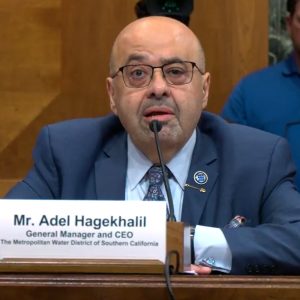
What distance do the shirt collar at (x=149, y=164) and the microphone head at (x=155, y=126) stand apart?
0.14m

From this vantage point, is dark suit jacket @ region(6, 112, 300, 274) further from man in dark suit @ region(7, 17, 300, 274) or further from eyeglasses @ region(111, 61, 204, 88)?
eyeglasses @ region(111, 61, 204, 88)

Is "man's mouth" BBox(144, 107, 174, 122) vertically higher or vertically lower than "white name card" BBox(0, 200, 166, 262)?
higher

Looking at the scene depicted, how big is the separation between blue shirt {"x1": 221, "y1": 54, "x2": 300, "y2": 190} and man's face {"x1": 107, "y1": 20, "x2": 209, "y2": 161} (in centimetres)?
62

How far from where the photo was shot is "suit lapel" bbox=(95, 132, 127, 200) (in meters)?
1.84

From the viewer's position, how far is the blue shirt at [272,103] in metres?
2.47

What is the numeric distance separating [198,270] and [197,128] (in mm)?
583

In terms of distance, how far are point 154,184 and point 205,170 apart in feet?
0.40

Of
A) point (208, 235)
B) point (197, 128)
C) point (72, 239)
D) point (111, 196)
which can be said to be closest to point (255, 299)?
point (72, 239)

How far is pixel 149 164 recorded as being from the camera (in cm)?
188

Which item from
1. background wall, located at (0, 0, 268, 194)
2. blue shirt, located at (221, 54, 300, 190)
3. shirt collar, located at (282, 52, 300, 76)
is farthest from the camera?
background wall, located at (0, 0, 268, 194)

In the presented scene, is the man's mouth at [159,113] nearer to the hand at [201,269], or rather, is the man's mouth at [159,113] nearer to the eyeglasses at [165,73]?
the eyeglasses at [165,73]

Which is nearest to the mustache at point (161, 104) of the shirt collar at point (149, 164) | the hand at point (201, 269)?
the shirt collar at point (149, 164)

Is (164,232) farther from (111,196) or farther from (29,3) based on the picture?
(29,3)

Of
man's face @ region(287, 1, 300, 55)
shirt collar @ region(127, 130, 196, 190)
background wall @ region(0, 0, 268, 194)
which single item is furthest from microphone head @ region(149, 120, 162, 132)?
background wall @ region(0, 0, 268, 194)
